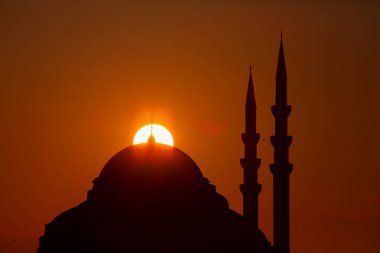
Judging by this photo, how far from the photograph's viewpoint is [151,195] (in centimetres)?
1906

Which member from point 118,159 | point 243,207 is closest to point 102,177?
point 118,159

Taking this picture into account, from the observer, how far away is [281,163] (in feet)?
71.8

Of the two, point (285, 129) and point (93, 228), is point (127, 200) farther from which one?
point (285, 129)

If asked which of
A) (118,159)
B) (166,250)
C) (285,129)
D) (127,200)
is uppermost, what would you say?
(285,129)

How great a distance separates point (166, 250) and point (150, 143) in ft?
11.0

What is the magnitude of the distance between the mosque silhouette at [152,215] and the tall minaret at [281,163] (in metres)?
0.80

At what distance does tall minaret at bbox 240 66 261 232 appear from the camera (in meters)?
23.0

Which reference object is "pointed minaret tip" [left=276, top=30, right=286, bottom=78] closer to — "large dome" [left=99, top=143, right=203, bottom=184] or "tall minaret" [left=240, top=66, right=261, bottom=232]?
"tall minaret" [left=240, top=66, right=261, bottom=232]

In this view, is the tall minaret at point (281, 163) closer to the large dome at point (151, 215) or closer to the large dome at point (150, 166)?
the large dome at point (151, 215)

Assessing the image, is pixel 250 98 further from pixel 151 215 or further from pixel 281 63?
pixel 151 215

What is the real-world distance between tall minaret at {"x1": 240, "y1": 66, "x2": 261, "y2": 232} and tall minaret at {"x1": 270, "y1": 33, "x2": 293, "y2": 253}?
0.97 metres

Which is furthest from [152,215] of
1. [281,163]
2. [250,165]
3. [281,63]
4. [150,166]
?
[281,63]

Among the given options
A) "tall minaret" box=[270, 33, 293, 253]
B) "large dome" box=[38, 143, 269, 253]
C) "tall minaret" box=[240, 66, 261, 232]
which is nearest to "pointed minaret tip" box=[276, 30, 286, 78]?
"tall minaret" box=[270, 33, 293, 253]

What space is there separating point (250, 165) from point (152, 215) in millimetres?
5323
